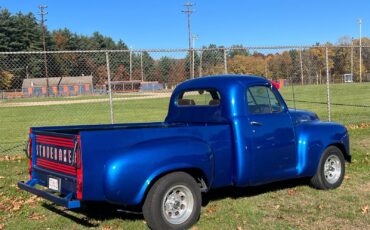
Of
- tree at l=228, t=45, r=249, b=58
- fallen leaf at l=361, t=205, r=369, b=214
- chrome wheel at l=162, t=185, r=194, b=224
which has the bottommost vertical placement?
fallen leaf at l=361, t=205, r=369, b=214

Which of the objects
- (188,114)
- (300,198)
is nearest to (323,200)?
(300,198)

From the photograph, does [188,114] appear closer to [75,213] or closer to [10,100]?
[75,213]

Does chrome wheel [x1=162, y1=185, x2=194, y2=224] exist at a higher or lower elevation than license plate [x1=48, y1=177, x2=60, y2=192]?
lower

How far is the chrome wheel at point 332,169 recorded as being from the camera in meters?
7.11

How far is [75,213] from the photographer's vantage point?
6215 mm

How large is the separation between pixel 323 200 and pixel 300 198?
320 millimetres

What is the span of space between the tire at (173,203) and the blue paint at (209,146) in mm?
108

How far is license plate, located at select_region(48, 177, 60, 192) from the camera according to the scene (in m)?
5.16

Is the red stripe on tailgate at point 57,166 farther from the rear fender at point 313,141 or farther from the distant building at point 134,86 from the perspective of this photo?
the distant building at point 134,86

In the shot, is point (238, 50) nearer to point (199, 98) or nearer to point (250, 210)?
point (199, 98)

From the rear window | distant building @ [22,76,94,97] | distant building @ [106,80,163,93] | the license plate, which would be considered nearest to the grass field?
the license plate

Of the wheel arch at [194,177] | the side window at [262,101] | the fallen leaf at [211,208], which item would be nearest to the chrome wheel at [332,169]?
the side window at [262,101]

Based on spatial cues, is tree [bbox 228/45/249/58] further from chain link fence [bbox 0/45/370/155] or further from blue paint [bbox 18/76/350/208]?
blue paint [bbox 18/76/350/208]

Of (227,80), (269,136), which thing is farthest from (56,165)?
(269,136)
